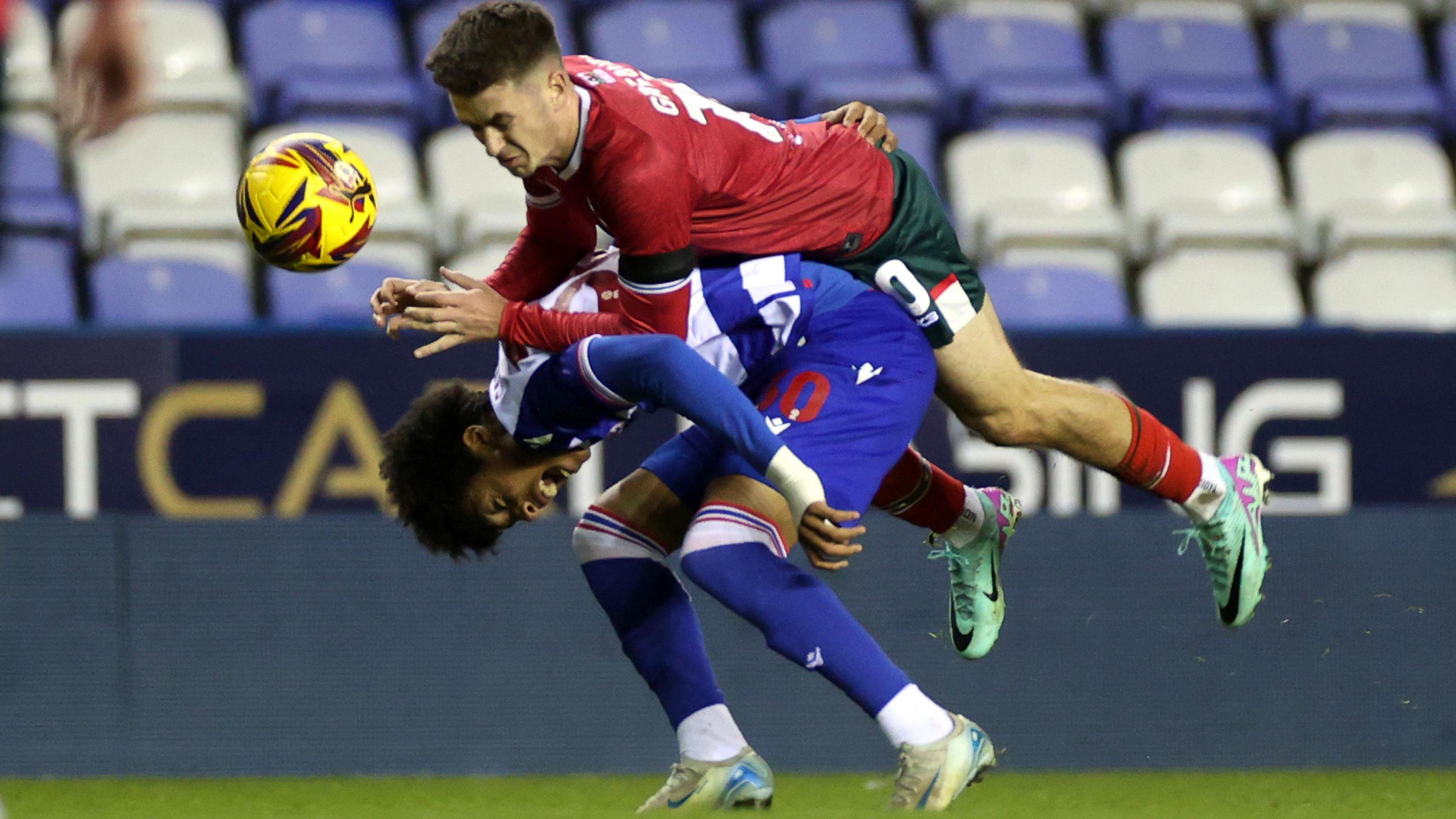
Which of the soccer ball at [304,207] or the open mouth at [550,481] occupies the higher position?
the soccer ball at [304,207]

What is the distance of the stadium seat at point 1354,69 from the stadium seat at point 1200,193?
495mm

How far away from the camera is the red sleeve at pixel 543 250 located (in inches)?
184

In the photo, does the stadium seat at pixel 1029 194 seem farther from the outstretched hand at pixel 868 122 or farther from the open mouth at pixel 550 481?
the open mouth at pixel 550 481

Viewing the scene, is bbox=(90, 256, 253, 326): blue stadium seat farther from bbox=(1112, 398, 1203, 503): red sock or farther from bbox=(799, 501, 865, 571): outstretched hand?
bbox=(799, 501, 865, 571): outstretched hand

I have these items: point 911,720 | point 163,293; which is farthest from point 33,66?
point 911,720

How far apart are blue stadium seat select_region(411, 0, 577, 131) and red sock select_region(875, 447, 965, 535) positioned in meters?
4.31

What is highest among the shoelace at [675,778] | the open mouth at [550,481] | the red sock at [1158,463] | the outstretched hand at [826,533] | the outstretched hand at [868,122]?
the outstretched hand at [868,122]

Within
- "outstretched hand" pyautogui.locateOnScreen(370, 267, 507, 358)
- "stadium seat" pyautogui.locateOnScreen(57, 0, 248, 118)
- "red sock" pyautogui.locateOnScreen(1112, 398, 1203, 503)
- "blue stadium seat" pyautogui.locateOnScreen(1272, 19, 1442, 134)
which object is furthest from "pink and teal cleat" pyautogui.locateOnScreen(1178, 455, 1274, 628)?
"stadium seat" pyautogui.locateOnScreen(57, 0, 248, 118)

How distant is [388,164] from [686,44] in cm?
158

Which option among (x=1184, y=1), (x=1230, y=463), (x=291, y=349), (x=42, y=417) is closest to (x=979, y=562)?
(x=1230, y=463)

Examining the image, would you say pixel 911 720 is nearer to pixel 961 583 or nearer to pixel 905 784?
pixel 905 784

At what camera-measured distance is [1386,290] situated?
8609mm

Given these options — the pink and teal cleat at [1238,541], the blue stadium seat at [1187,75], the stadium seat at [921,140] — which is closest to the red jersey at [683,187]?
the pink and teal cleat at [1238,541]

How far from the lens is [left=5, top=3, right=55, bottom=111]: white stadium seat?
8.30 m
